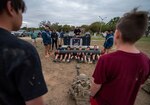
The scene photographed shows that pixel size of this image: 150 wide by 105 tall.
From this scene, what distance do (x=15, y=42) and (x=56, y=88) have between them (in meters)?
5.87

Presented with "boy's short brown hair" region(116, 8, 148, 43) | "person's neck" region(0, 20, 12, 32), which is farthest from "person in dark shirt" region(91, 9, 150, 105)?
"person's neck" region(0, 20, 12, 32)

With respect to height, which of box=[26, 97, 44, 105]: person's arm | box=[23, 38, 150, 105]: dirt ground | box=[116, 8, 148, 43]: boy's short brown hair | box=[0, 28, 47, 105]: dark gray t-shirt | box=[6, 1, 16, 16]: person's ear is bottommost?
box=[23, 38, 150, 105]: dirt ground

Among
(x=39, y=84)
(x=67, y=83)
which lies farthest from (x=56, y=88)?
(x=39, y=84)

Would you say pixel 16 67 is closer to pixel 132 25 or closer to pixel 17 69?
pixel 17 69

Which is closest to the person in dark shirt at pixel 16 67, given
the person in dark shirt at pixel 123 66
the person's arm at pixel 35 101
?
the person's arm at pixel 35 101

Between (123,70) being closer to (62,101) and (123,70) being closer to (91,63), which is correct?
(62,101)

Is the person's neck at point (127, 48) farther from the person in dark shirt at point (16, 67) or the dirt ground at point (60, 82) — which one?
the dirt ground at point (60, 82)

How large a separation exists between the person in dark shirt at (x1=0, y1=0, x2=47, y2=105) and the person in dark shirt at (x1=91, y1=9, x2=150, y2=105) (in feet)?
2.40

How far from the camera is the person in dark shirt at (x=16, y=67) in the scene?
115 centimetres

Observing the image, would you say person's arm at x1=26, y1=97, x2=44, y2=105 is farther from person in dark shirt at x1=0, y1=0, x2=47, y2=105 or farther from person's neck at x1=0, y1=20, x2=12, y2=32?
person's neck at x1=0, y1=20, x2=12, y2=32

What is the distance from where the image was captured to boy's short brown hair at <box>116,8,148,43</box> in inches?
73.1

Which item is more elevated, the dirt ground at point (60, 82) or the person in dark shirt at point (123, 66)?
the person in dark shirt at point (123, 66)

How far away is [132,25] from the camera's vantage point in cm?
185

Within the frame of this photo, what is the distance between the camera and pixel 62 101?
230 inches
